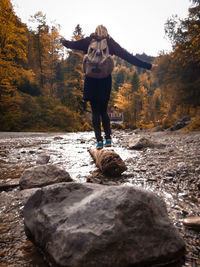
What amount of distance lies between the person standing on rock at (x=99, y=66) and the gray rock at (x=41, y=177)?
4.39ft

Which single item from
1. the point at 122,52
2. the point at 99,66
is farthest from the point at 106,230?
the point at 122,52

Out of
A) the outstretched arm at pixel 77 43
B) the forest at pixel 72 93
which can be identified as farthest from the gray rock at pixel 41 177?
the forest at pixel 72 93

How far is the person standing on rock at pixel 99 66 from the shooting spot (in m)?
3.29

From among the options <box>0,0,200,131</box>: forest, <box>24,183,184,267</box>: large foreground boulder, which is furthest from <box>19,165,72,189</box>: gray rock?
<box>0,0,200,131</box>: forest

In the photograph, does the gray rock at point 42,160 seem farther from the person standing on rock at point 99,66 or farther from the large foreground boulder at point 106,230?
the large foreground boulder at point 106,230

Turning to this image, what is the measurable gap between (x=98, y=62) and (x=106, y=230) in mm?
2880

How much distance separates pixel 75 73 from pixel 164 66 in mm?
15254

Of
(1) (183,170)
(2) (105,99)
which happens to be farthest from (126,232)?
(2) (105,99)

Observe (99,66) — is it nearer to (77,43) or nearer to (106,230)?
(77,43)

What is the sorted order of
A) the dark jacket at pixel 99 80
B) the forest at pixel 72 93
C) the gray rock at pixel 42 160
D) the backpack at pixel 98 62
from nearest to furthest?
the backpack at pixel 98 62 < the dark jacket at pixel 99 80 < the gray rock at pixel 42 160 < the forest at pixel 72 93

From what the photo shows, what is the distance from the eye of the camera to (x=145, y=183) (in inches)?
93.5

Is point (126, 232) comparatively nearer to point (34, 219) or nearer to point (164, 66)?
point (34, 219)

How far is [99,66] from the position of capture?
3.26 m

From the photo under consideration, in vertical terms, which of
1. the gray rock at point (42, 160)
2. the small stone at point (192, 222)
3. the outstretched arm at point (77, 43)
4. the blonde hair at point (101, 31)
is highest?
the blonde hair at point (101, 31)
